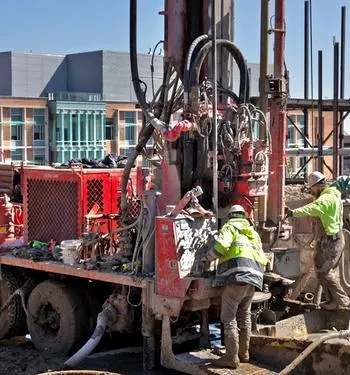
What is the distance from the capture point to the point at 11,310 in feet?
30.8

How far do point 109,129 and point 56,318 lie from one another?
4198cm

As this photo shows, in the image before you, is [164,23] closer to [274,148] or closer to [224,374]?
[274,148]

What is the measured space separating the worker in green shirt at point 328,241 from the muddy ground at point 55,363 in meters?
1.97

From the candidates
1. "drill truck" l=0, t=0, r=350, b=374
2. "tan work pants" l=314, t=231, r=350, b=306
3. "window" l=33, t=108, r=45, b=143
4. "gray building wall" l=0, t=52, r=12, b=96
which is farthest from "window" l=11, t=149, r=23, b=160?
"tan work pants" l=314, t=231, r=350, b=306

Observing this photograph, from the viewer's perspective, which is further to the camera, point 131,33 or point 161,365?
point 131,33

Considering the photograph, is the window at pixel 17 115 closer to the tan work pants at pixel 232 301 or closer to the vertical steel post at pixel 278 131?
the vertical steel post at pixel 278 131

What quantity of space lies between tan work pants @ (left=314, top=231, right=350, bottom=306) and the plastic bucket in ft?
8.53

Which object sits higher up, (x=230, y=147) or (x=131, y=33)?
(x=131, y=33)

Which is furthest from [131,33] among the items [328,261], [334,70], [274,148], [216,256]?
[334,70]

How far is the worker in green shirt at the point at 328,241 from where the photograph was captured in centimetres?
819

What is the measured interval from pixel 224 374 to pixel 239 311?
2.02ft

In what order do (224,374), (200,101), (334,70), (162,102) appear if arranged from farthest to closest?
(334,70) → (162,102) → (200,101) → (224,374)

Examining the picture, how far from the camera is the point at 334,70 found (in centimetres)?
1569

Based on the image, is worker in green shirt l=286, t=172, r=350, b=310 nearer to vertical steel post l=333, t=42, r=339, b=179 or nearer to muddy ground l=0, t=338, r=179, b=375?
muddy ground l=0, t=338, r=179, b=375
